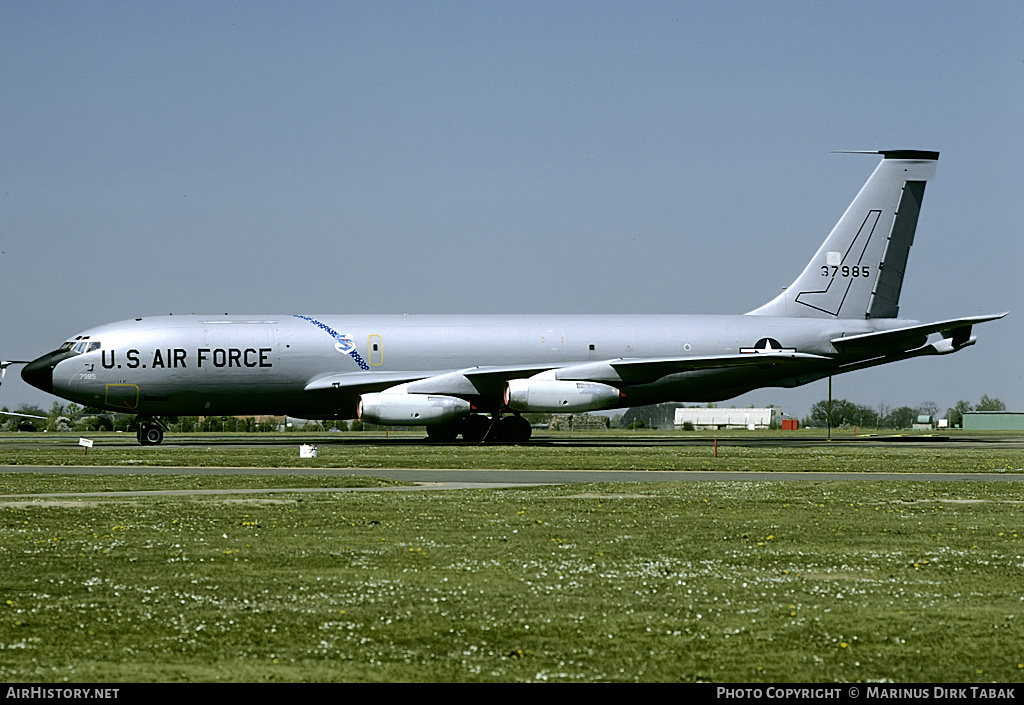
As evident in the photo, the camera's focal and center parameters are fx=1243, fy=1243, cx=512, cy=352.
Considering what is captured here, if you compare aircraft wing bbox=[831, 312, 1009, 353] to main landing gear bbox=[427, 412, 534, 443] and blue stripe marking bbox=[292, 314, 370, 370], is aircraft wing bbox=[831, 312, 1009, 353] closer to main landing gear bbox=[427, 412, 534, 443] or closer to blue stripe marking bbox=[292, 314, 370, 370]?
main landing gear bbox=[427, 412, 534, 443]

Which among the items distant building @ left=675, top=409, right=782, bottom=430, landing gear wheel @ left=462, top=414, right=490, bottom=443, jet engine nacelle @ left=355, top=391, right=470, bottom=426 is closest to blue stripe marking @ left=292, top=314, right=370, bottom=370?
jet engine nacelle @ left=355, top=391, right=470, bottom=426

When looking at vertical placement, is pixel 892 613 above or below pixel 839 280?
below

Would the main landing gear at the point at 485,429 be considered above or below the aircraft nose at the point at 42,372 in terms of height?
below

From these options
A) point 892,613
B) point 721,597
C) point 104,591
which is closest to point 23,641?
point 104,591

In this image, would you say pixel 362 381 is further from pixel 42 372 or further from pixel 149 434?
pixel 42 372

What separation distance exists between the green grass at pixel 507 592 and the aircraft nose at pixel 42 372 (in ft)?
87.3

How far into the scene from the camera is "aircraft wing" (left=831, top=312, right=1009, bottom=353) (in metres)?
46.4

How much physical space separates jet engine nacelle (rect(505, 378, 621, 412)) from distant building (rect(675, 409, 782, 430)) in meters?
65.4

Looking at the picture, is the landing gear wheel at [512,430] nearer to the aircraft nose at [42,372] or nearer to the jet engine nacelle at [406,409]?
the jet engine nacelle at [406,409]

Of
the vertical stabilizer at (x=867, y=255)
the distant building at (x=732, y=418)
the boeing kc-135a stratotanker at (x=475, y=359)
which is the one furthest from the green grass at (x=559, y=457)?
the distant building at (x=732, y=418)

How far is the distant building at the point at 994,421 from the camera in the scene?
10675 cm

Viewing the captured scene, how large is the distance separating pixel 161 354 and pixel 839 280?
26.6 metres

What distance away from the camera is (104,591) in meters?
11.0
